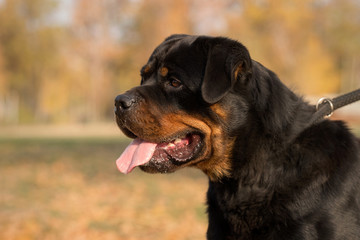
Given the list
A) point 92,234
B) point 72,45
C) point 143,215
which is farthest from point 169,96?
point 72,45

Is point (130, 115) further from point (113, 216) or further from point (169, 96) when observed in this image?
point (113, 216)

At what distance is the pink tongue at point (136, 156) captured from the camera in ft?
11.0

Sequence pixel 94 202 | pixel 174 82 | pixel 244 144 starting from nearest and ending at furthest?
pixel 244 144, pixel 174 82, pixel 94 202

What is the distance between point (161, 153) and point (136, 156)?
0.63 feet

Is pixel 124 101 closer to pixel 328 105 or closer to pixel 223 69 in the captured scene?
pixel 223 69

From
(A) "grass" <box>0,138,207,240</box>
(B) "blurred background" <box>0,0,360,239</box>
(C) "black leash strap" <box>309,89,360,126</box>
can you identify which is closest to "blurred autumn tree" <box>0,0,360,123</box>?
(B) "blurred background" <box>0,0,360,239</box>

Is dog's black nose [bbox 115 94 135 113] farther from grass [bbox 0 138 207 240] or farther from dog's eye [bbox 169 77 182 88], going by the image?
grass [bbox 0 138 207 240]

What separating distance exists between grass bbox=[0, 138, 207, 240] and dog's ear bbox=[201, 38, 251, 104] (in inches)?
152

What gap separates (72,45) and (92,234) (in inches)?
1842

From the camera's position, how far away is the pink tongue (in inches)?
132

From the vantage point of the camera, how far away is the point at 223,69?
3045 millimetres

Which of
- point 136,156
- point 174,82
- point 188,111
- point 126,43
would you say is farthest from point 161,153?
point 126,43

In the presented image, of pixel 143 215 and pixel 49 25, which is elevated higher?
pixel 143 215

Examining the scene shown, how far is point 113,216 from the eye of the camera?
24.8ft
